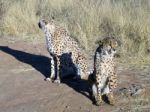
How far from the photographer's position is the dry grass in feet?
33.4

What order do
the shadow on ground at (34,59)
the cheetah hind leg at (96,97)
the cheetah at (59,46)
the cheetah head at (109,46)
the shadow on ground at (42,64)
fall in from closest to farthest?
the cheetah head at (109,46)
the cheetah hind leg at (96,97)
the shadow on ground at (42,64)
the cheetah at (59,46)
the shadow on ground at (34,59)

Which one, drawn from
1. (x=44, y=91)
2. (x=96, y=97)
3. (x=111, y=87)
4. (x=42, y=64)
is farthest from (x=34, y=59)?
(x=111, y=87)

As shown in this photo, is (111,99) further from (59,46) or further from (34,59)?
(34,59)

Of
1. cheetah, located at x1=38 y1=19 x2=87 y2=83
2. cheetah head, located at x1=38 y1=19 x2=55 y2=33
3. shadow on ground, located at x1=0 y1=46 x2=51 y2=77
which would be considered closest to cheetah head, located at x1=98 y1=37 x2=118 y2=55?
cheetah, located at x1=38 y1=19 x2=87 y2=83

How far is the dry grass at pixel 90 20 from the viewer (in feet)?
33.4

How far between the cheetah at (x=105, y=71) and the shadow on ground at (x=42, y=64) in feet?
1.29

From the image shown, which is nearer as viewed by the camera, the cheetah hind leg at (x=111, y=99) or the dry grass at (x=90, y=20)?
the cheetah hind leg at (x=111, y=99)

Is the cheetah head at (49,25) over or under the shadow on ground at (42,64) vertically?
over

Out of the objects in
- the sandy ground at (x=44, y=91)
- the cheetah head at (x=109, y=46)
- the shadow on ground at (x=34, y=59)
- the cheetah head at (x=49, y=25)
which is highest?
the cheetah head at (x=109, y=46)

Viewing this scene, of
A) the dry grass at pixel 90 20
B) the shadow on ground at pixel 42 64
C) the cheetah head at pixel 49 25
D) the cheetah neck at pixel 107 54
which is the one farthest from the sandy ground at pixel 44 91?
the dry grass at pixel 90 20

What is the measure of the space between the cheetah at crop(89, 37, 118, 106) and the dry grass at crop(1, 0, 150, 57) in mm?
2558

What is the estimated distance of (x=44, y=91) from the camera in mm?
7863

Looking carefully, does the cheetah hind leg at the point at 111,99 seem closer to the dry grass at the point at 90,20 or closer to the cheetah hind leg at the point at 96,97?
the cheetah hind leg at the point at 96,97

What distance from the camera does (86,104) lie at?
7.04 meters
